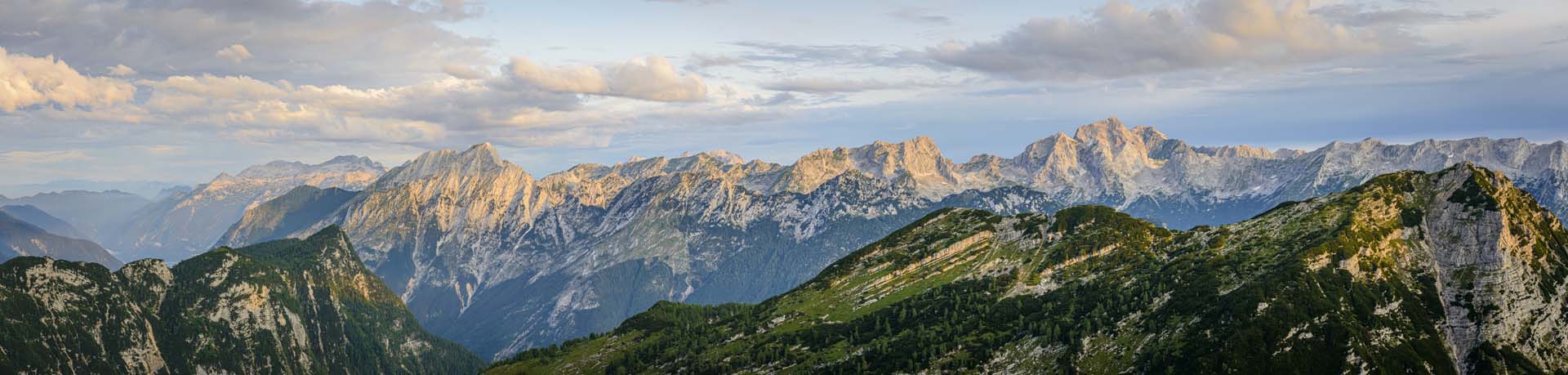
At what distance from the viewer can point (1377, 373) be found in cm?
19238

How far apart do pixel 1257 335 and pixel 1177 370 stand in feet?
67.7

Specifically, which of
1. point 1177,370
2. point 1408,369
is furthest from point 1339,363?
point 1177,370

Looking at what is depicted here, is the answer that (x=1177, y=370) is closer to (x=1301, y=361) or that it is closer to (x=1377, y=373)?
(x=1301, y=361)

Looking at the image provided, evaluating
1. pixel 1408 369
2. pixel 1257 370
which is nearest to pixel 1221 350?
pixel 1257 370

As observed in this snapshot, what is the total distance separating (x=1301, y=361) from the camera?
193500 mm

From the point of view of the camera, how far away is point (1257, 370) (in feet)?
625

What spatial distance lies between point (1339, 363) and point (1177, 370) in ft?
111

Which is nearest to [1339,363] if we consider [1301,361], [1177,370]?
[1301,361]

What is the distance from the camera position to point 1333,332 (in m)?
199

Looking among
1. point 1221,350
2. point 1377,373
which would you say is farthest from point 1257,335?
point 1377,373

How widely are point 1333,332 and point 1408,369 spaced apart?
19.1 metres

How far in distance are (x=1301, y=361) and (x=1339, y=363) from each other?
7.82 m

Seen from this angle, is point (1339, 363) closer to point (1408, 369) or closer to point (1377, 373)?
point (1377, 373)

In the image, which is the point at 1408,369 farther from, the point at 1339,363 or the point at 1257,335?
the point at 1257,335
